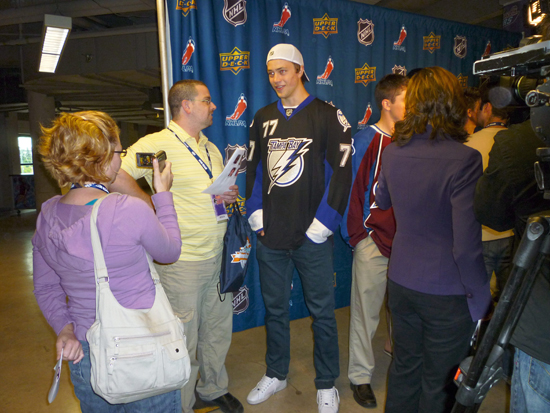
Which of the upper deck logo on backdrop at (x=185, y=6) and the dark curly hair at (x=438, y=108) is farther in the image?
the upper deck logo on backdrop at (x=185, y=6)

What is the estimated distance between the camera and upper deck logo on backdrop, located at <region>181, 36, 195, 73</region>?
2725 millimetres

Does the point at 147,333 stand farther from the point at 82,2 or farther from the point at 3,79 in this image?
the point at 3,79

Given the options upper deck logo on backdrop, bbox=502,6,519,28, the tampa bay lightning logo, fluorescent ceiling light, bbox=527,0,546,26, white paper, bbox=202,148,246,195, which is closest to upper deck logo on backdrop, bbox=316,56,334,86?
the tampa bay lightning logo

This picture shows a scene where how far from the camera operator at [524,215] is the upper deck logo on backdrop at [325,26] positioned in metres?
2.51

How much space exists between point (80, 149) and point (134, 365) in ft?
2.12

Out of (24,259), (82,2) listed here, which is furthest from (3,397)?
(82,2)

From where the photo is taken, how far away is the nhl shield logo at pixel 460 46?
400cm

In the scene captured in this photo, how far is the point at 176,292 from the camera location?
2.05m

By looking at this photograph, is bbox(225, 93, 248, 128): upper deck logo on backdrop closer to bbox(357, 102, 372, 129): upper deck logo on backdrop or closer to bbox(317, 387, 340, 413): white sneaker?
bbox(357, 102, 372, 129): upper deck logo on backdrop

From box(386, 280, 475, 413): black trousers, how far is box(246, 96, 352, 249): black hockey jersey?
672 mm

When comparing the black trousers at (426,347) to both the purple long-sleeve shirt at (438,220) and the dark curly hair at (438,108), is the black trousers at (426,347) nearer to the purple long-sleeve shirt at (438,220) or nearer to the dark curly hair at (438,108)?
the purple long-sleeve shirt at (438,220)

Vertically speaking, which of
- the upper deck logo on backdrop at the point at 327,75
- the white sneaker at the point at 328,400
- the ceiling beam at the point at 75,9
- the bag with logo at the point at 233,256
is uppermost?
the ceiling beam at the point at 75,9

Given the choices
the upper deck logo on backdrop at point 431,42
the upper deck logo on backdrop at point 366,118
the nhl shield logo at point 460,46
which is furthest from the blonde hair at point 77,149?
the nhl shield logo at point 460,46

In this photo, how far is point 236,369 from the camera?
264cm
